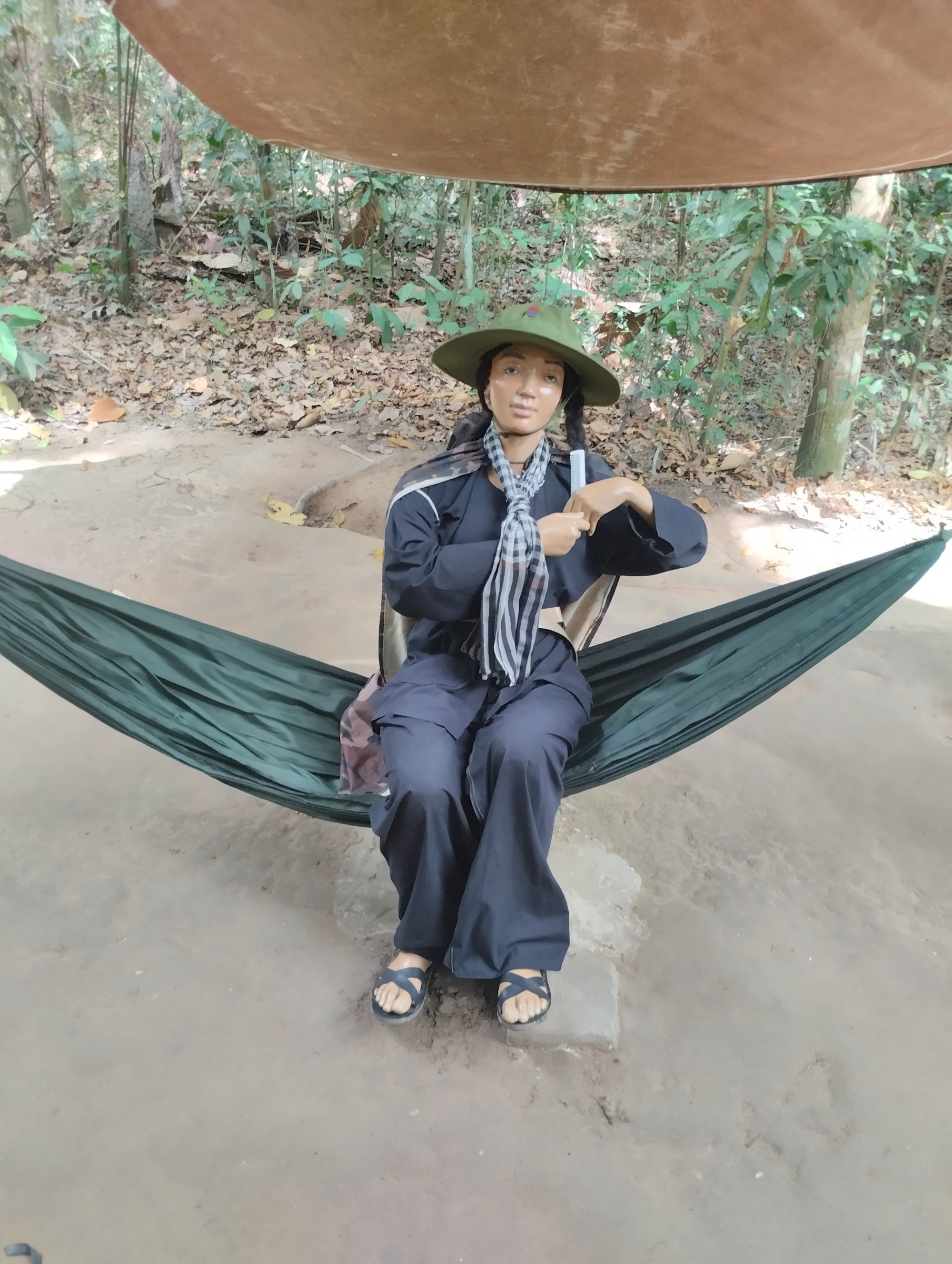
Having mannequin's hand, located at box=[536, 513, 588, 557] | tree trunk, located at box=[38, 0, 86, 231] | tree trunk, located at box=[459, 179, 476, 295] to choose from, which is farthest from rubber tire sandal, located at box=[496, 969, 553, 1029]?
tree trunk, located at box=[38, 0, 86, 231]

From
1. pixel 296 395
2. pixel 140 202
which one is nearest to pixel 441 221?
pixel 296 395

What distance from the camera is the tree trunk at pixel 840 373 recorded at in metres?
3.81

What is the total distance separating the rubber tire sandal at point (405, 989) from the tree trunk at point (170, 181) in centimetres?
583

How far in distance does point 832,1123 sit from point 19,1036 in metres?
1.27

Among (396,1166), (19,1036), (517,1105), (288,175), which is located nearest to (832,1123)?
(517,1105)

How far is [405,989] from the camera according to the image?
1467 millimetres

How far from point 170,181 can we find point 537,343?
217 inches

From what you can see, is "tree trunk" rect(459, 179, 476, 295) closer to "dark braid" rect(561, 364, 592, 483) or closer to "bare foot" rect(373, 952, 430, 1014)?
"dark braid" rect(561, 364, 592, 483)

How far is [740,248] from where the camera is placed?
3.79 meters

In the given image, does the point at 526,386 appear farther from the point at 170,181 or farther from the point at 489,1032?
the point at 170,181

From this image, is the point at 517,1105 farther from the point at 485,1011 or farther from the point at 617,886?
the point at 617,886

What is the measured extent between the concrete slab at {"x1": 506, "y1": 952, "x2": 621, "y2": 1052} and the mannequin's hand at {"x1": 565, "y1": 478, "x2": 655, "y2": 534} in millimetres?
772

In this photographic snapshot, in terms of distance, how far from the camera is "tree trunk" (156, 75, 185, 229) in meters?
5.87

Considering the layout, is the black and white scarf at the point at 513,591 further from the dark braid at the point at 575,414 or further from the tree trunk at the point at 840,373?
the tree trunk at the point at 840,373
